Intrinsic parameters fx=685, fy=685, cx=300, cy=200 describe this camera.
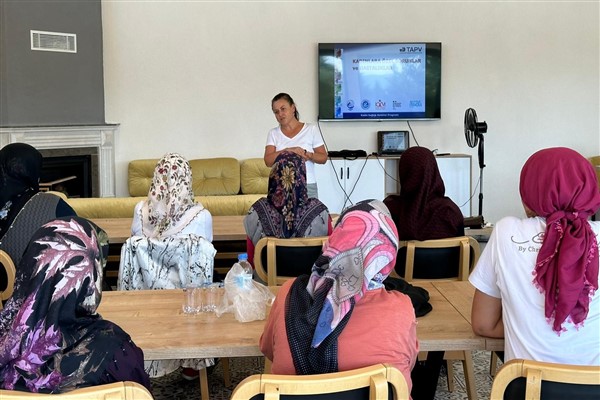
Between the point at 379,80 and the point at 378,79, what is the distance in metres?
0.02

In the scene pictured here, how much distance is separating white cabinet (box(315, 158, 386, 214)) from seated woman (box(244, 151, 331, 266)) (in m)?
4.03

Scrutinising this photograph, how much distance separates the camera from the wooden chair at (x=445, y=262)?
2986mm

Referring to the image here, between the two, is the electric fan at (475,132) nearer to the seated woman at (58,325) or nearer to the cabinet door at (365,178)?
the cabinet door at (365,178)

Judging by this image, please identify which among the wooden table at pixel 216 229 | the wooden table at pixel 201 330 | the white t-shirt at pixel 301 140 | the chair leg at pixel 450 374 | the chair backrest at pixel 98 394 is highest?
the white t-shirt at pixel 301 140

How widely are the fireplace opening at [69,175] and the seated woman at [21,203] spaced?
357 cm

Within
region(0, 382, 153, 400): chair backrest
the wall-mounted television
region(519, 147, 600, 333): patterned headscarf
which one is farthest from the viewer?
the wall-mounted television

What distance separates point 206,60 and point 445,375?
516 cm

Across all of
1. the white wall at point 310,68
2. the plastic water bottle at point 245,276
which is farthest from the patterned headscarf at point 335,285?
the white wall at point 310,68

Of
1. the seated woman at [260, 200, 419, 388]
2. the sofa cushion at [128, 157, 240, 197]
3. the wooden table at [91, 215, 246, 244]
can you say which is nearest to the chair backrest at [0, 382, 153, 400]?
A: the seated woman at [260, 200, 419, 388]

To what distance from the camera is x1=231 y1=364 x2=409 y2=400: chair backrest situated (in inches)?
58.0

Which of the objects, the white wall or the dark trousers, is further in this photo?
the white wall

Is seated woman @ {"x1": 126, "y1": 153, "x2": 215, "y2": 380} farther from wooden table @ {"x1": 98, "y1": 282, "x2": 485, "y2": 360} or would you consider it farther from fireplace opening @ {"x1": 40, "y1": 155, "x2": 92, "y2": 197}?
fireplace opening @ {"x1": 40, "y1": 155, "x2": 92, "y2": 197}

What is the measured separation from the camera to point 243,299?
7.38ft

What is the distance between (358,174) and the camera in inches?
291
